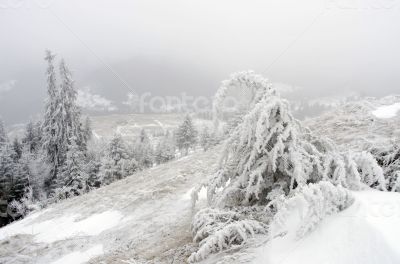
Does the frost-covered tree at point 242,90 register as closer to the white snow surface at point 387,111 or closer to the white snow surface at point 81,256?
the white snow surface at point 81,256

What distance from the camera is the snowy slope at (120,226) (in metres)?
6.89

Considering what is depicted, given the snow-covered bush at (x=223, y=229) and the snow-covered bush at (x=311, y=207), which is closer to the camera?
the snow-covered bush at (x=311, y=207)

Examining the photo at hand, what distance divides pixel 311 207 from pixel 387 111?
350 inches

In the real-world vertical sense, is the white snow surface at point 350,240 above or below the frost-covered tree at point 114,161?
above

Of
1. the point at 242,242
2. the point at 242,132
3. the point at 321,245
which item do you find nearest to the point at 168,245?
the point at 242,242

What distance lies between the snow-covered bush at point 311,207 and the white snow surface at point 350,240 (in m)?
0.07

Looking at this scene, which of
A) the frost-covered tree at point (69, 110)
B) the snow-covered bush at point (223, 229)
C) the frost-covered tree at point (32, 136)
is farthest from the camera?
the frost-covered tree at point (32, 136)

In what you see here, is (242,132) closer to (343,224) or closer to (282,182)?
(282,182)

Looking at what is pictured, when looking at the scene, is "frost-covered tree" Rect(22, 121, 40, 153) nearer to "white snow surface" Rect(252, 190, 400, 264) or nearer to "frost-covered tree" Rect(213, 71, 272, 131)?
"frost-covered tree" Rect(213, 71, 272, 131)

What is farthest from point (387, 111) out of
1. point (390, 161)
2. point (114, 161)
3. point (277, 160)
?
point (114, 161)

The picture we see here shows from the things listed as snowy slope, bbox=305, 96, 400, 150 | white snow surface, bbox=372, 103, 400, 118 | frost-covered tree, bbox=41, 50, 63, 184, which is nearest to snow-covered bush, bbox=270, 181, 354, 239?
snowy slope, bbox=305, 96, 400, 150

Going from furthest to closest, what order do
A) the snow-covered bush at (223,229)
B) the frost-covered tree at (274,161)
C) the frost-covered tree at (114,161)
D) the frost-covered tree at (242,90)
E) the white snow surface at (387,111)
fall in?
the frost-covered tree at (114,161) < the white snow surface at (387,111) < the frost-covered tree at (242,90) < the frost-covered tree at (274,161) < the snow-covered bush at (223,229)

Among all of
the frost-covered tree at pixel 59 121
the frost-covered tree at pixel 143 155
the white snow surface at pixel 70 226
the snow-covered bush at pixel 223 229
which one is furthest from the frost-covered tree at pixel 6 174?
the snow-covered bush at pixel 223 229

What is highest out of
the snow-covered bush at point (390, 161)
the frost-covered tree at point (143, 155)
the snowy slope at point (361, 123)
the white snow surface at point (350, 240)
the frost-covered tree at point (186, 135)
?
the snowy slope at point (361, 123)
